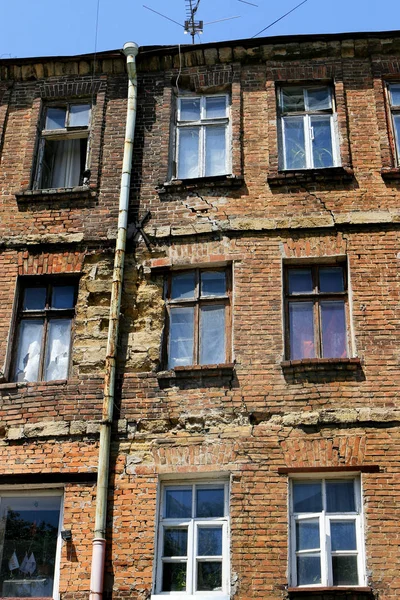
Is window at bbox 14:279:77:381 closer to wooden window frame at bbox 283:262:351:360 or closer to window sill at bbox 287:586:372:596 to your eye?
wooden window frame at bbox 283:262:351:360

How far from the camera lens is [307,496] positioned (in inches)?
425

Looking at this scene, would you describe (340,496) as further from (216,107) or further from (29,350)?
(216,107)

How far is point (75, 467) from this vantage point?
11.1 meters

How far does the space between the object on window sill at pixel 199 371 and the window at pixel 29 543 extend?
2.13 metres

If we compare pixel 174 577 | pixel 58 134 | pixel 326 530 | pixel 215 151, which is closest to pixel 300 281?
pixel 215 151

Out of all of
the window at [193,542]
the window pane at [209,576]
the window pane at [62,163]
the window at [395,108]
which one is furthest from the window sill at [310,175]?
the window pane at [209,576]

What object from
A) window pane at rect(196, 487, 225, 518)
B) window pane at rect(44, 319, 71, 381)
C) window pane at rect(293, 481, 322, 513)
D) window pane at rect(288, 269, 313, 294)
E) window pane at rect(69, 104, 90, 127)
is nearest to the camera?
window pane at rect(293, 481, 322, 513)

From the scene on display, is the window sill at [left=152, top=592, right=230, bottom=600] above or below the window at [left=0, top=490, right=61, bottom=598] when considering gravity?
below

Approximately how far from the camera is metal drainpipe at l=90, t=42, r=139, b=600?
10422 millimetres

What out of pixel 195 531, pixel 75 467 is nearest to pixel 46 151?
pixel 75 467

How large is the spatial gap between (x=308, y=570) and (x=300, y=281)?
4076 mm

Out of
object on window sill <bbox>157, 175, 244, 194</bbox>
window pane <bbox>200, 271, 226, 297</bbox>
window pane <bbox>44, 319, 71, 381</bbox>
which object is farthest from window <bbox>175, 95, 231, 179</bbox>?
window pane <bbox>44, 319, 71, 381</bbox>

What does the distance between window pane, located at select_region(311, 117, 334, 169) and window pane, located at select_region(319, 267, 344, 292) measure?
5.91 feet

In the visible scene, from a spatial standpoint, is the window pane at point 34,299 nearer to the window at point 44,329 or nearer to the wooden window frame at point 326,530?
the window at point 44,329
